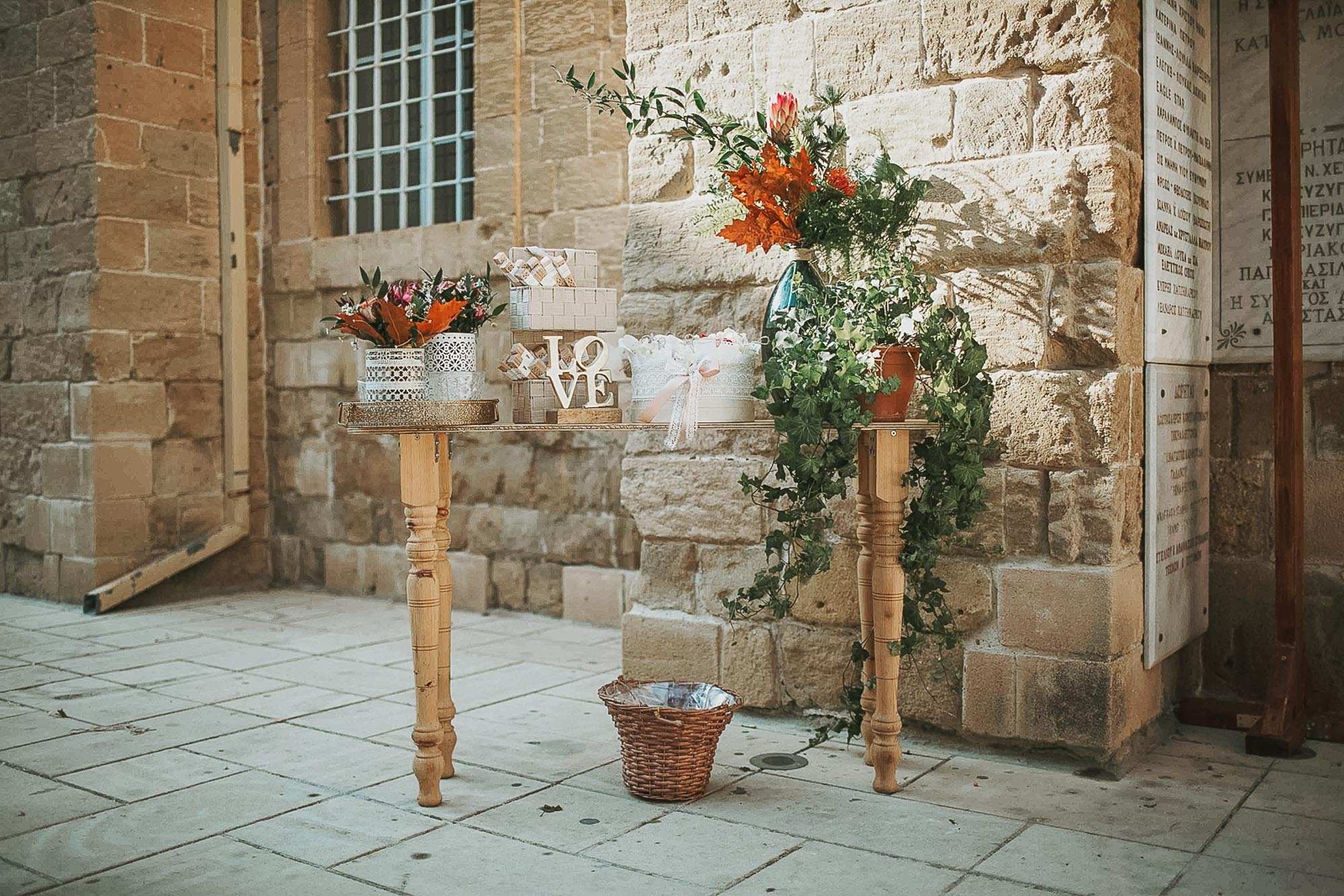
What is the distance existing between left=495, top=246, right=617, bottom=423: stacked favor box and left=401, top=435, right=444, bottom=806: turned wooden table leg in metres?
0.26

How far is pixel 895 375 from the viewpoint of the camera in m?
3.01

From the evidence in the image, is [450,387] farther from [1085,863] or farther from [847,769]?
[1085,863]

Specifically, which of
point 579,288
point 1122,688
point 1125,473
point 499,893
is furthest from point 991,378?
point 499,893

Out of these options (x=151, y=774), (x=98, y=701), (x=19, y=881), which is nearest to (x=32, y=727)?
(x=98, y=701)

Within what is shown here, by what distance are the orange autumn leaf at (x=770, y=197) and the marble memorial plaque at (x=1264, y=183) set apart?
1.50m

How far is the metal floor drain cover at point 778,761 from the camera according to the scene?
11.0ft

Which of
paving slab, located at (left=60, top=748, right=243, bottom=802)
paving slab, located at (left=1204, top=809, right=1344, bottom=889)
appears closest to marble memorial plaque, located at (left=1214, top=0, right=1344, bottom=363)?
paving slab, located at (left=1204, top=809, right=1344, bottom=889)

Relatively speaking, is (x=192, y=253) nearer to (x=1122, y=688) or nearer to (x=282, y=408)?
(x=282, y=408)

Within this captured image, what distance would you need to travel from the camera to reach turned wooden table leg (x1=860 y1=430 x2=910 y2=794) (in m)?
3.09

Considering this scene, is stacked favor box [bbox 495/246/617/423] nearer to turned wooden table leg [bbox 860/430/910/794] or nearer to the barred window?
turned wooden table leg [bbox 860/430/910/794]

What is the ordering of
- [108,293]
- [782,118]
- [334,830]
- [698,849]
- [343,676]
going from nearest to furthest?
[698,849] < [334,830] < [782,118] < [343,676] < [108,293]

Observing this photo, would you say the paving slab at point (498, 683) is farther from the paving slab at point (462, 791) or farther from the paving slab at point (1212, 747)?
the paving slab at point (1212, 747)

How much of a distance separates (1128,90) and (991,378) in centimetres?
82

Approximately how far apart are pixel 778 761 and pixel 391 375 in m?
1.46
